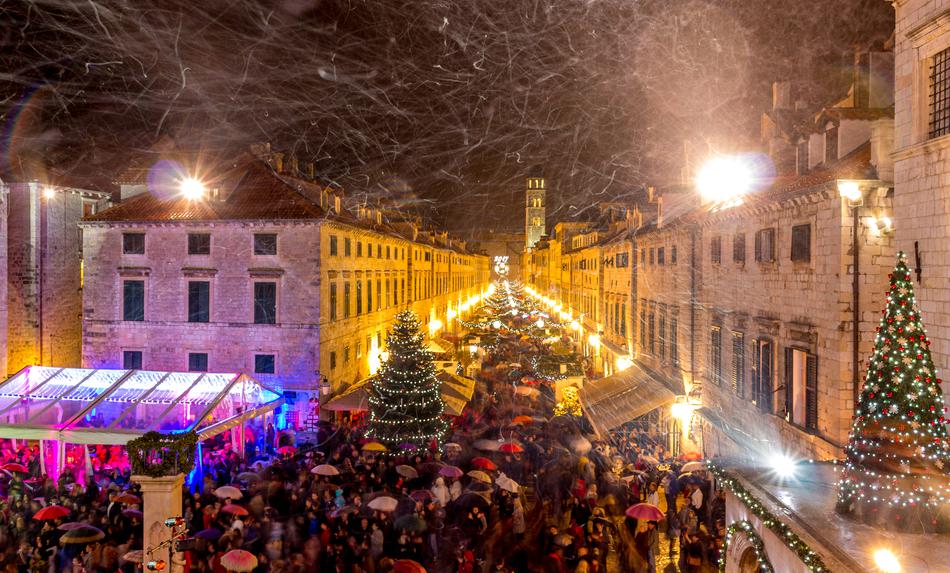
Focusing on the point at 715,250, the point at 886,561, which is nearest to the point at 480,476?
the point at 715,250

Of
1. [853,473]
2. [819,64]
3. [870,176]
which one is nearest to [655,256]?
[819,64]

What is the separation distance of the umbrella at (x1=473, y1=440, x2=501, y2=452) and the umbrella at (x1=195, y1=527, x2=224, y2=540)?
973cm

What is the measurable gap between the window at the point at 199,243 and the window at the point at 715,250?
21.2 m

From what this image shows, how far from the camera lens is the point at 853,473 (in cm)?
790

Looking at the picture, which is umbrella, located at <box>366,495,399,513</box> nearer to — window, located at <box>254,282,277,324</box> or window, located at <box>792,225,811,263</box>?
window, located at <box>792,225,811,263</box>

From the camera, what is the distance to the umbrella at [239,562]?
11781mm

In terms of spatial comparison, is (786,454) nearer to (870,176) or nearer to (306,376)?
(870,176)

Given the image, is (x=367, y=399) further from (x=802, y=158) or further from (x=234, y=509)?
(x=802, y=158)

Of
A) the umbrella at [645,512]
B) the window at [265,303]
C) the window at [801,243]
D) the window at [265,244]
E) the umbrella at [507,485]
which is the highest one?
the window at [265,244]

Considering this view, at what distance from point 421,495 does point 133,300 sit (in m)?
19.9

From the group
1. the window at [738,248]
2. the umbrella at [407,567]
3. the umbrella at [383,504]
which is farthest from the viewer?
the window at [738,248]

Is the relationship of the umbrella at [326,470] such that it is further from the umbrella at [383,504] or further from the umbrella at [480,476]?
the umbrella at [480,476]

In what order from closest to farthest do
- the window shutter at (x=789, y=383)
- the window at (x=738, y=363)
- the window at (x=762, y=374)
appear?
the window shutter at (x=789, y=383), the window at (x=762, y=374), the window at (x=738, y=363)

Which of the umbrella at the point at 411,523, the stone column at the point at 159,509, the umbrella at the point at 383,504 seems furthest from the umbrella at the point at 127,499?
the umbrella at the point at 411,523
